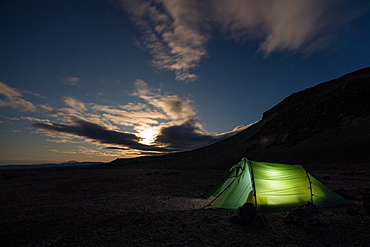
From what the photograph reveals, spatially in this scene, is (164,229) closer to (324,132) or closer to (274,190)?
(274,190)

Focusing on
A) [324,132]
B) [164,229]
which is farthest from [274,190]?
[324,132]

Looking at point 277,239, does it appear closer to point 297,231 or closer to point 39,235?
point 297,231

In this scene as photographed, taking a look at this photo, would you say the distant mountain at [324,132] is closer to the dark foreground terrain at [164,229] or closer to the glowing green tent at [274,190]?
the glowing green tent at [274,190]

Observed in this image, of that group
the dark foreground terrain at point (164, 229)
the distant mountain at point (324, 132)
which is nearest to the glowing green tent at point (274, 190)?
the dark foreground terrain at point (164, 229)

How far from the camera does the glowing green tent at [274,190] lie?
364 inches

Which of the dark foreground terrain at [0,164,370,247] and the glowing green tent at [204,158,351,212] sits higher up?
the glowing green tent at [204,158,351,212]

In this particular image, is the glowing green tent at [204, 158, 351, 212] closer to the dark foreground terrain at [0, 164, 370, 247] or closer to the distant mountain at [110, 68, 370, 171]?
the dark foreground terrain at [0, 164, 370, 247]

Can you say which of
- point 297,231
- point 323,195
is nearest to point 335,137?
point 323,195

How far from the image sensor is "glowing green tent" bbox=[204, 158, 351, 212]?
9255 millimetres

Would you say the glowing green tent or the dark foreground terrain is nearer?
the dark foreground terrain

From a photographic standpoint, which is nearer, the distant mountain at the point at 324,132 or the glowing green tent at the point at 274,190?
the glowing green tent at the point at 274,190

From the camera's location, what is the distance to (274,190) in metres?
9.45

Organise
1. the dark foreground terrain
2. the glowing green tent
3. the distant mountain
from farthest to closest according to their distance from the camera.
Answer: the distant mountain < the glowing green tent < the dark foreground terrain

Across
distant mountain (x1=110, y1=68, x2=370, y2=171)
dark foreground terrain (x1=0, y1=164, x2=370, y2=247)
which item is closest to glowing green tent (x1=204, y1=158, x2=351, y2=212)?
dark foreground terrain (x1=0, y1=164, x2=370, y2=247)
